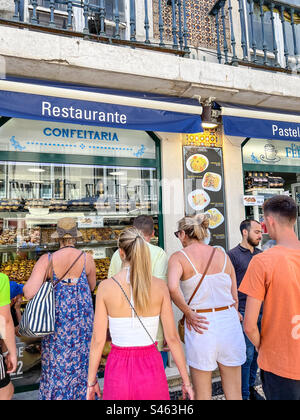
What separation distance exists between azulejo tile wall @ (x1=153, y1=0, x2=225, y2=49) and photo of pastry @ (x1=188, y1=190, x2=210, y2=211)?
357cm

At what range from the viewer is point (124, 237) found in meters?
2.05

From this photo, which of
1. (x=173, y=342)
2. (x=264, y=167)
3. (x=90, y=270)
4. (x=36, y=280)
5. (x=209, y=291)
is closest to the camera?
(x=173, y=342)

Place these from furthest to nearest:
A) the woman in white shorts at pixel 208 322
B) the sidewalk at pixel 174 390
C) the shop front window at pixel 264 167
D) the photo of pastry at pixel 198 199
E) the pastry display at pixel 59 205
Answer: the shop front window at pixel 264 167 → the pastry display at pixel 59 205 → the photo of pastry at pixel 198 199 → the sidewalk at pixel 174 390 → the woman in white shorts at pixel 208 322

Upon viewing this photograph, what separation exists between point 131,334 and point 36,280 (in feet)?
4.02

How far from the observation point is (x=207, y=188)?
4.81 meters

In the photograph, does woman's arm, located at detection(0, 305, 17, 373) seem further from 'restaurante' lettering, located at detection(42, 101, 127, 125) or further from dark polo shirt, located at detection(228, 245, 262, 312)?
dark polo shirt, located at detection(228, 245, 262, 312)

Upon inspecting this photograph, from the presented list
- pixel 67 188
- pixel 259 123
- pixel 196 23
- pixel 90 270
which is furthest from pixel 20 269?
pixel 196 23

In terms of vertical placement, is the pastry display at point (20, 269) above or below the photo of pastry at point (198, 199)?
below

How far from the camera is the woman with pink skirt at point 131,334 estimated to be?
73.5 inches

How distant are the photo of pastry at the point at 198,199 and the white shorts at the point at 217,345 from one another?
243cm

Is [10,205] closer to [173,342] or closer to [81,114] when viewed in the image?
[81,114]

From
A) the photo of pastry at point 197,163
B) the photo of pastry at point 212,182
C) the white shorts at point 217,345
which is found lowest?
the white shorts at point 217,345

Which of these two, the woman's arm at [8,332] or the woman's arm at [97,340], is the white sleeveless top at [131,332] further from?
the woman's arm at [8,332]

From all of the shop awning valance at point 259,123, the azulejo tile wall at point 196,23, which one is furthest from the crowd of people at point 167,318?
the azulejo tile wall at point 196,23
